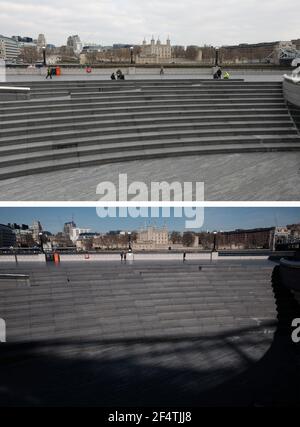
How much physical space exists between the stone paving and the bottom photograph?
0.02m

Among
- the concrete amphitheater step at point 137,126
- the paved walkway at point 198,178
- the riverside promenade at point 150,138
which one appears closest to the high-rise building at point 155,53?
the riverside promenade at point 150,138

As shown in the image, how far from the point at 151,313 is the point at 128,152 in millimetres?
5151

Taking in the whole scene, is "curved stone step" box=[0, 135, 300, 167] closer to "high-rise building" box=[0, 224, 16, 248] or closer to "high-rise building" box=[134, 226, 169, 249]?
"high-rise building" box=[0, 224, 16, 248]

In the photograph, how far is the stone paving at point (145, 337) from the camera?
5703mm

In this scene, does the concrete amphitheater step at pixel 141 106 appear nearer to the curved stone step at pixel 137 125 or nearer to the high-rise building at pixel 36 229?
the curved stone step at pixel 137 125

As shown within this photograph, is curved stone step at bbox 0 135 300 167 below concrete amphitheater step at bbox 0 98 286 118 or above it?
below

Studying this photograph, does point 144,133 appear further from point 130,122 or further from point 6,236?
point 6,236

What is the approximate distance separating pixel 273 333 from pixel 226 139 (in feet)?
21.3

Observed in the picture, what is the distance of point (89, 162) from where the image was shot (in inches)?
411

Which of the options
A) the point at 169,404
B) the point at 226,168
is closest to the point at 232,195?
the point at 226,168

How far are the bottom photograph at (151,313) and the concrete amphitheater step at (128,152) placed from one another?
2788 mm

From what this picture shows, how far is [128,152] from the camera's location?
11.2 metres

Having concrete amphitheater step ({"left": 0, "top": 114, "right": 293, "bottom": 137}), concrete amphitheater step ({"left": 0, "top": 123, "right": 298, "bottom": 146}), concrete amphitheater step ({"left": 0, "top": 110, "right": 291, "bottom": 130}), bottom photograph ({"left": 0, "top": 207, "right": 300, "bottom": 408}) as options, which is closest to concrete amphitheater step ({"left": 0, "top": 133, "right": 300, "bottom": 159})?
concrete amphitheater step ({"left": 0, "top": 123, "right": 298, "bottom": 146})

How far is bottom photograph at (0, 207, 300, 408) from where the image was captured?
5.74 metres
